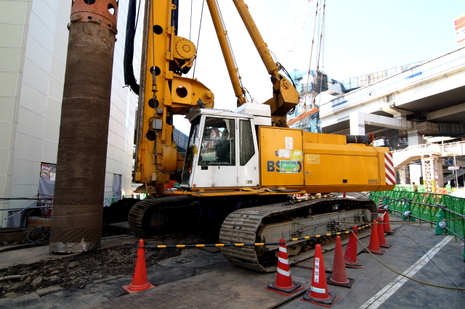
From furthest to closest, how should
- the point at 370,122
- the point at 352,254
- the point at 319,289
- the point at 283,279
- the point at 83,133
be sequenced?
→ the point at 370,122
the point at 83,133
the point at 352,254
the point at 283,279
the point at 319,289

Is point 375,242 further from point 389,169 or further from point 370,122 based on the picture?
point 370,122

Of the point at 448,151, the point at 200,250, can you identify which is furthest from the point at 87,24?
the point at 448,151

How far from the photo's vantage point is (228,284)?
4570mm

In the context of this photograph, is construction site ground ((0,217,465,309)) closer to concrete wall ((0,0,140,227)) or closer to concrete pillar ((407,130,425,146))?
concrete wall ((0,0,140,227))

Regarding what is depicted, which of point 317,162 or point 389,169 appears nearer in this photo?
point 317,162

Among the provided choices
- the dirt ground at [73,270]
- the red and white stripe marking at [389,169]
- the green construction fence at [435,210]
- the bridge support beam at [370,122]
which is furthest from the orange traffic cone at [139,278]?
the bridge support beam at [370,122]

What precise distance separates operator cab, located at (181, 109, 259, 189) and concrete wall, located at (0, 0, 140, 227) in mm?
6851

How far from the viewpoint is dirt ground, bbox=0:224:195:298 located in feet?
14.9

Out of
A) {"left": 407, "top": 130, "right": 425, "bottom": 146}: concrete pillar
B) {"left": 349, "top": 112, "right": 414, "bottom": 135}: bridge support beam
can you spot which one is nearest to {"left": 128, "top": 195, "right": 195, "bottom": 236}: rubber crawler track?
{"left": 349, "top": 112, "right": 414, "bottom": 135}: bridge support beam

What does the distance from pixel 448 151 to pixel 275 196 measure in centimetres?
3791

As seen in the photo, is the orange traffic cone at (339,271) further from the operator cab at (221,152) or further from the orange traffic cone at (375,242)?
the orange traffic cone at (375,242)

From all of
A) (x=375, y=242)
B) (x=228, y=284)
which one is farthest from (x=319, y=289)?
(x=375, y=242)

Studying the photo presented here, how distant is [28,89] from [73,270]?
7.73 meters

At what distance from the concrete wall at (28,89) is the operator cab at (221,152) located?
6.85m
